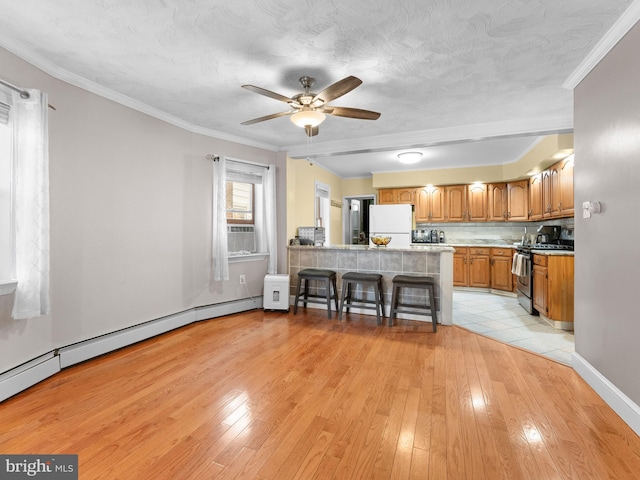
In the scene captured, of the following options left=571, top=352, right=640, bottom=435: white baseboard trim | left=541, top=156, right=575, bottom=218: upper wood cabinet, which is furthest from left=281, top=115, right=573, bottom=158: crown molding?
left=571, top=352, right=640, bottom=435: white baseboard trim

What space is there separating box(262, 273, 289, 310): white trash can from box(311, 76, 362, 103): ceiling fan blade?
2.55 metres

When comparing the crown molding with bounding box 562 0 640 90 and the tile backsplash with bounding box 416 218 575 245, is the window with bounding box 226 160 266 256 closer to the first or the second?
the crown molding with bounding box 562 0 640 90

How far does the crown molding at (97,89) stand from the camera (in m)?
2.06

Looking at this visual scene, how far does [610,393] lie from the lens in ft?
6.40

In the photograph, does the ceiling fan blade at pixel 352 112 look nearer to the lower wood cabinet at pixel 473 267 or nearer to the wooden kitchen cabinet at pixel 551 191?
the wooden kitchen cabinet at pixel 551 191

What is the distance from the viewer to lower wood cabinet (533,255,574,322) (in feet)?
11.5

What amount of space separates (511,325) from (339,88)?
347 cm

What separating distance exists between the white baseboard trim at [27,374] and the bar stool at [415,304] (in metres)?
3.20

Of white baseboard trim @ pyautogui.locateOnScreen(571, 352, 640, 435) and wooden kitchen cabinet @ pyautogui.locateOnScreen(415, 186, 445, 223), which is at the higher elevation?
wooden kitchen cabinet @ pyautogui.locateOnScreen(415, 186, 445, 223)

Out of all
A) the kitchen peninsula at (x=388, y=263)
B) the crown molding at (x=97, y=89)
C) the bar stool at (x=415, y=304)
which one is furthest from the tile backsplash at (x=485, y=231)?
the crown molding at (x=97, y=89)

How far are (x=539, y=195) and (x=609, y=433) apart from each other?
4.26m

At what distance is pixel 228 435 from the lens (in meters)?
1.65

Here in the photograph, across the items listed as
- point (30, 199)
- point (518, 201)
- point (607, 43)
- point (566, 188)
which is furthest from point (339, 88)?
point (518, 201)

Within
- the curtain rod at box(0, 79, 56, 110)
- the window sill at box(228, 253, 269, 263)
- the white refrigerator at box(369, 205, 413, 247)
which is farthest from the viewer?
the white refrigerator at box(369, 205, 413, 247)
